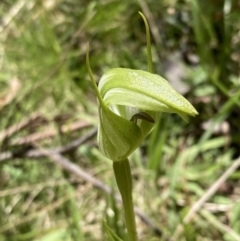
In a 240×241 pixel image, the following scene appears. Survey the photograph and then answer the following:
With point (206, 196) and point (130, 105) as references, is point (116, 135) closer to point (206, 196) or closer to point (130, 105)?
point (130, 105)

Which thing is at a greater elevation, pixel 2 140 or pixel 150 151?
pixel 2 140

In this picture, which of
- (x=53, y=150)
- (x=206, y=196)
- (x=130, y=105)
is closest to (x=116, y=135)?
(x=130, y=105)

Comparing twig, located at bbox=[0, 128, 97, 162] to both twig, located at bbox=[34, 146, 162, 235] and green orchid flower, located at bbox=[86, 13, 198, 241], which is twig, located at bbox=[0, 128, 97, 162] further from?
green orchid flower, located at bbox=[86, 13, 198, 241]

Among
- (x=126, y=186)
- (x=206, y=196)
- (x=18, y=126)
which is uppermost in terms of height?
(x=126, y=186)

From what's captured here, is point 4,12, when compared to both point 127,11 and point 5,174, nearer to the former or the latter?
point 127,11

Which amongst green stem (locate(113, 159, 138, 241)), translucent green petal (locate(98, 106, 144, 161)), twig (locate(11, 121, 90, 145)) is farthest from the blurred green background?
translucent green petal (locate(98, 106, 144, 161))

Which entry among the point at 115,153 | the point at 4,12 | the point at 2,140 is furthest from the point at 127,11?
the point at 115,153
